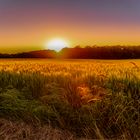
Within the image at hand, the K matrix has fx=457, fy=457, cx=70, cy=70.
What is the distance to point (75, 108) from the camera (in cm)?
557

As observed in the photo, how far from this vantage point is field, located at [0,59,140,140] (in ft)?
16.3

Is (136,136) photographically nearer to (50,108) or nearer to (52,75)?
(50,108)

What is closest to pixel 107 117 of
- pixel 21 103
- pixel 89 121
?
pixel 89 121

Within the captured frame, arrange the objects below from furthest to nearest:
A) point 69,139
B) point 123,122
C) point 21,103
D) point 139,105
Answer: point 21,103, point 139,105, point 123,122, point 69,139

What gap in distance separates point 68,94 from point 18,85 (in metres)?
1.37

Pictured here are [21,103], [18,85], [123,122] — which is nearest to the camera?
[123,122]

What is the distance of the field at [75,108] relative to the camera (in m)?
4.97

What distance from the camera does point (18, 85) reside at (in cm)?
710

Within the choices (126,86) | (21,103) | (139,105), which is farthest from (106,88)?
(21,103)

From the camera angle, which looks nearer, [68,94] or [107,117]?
[107,117]

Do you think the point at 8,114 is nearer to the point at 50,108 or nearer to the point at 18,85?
the point at 50,108

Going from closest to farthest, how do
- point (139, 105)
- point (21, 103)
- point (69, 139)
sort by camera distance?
point (69, 139), point (139, 105), point (21, 103)

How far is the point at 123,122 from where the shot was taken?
512 cm

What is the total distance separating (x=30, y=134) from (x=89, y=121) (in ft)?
2.45
